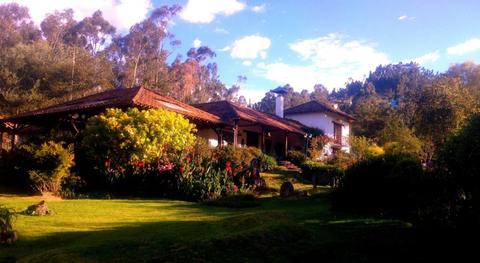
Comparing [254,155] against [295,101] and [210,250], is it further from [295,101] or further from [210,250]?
[295,101]

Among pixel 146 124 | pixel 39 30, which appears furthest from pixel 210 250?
pixel 39 30

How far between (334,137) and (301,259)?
3523 centimetres

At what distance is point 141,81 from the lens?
54.5 metres

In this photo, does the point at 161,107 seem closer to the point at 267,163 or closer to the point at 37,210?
the point at 267,163

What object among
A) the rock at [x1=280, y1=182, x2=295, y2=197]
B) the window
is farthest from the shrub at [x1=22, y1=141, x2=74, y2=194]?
the window

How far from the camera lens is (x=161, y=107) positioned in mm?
21188

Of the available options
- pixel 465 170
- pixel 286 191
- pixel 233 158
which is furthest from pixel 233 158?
pixel 465 170

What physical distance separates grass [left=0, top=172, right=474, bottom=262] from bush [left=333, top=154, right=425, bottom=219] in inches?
14.1

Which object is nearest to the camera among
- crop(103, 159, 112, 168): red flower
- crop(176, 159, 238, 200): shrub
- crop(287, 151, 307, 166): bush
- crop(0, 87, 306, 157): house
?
crop(176, 159, 238, 200): shrub

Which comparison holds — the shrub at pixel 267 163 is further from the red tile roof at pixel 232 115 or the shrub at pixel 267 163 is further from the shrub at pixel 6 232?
the shrub at pixel 6 232

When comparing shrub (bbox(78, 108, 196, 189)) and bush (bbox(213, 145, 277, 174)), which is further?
bush (bbox(213, 145, 277, 174))

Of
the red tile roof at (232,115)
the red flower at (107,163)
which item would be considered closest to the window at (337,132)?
the red tile roof at (232,115)

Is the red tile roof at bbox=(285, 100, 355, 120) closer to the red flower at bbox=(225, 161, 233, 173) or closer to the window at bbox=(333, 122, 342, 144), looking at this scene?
the window at bbox=(333, 122, 342, 144)

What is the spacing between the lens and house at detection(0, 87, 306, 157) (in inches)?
842
